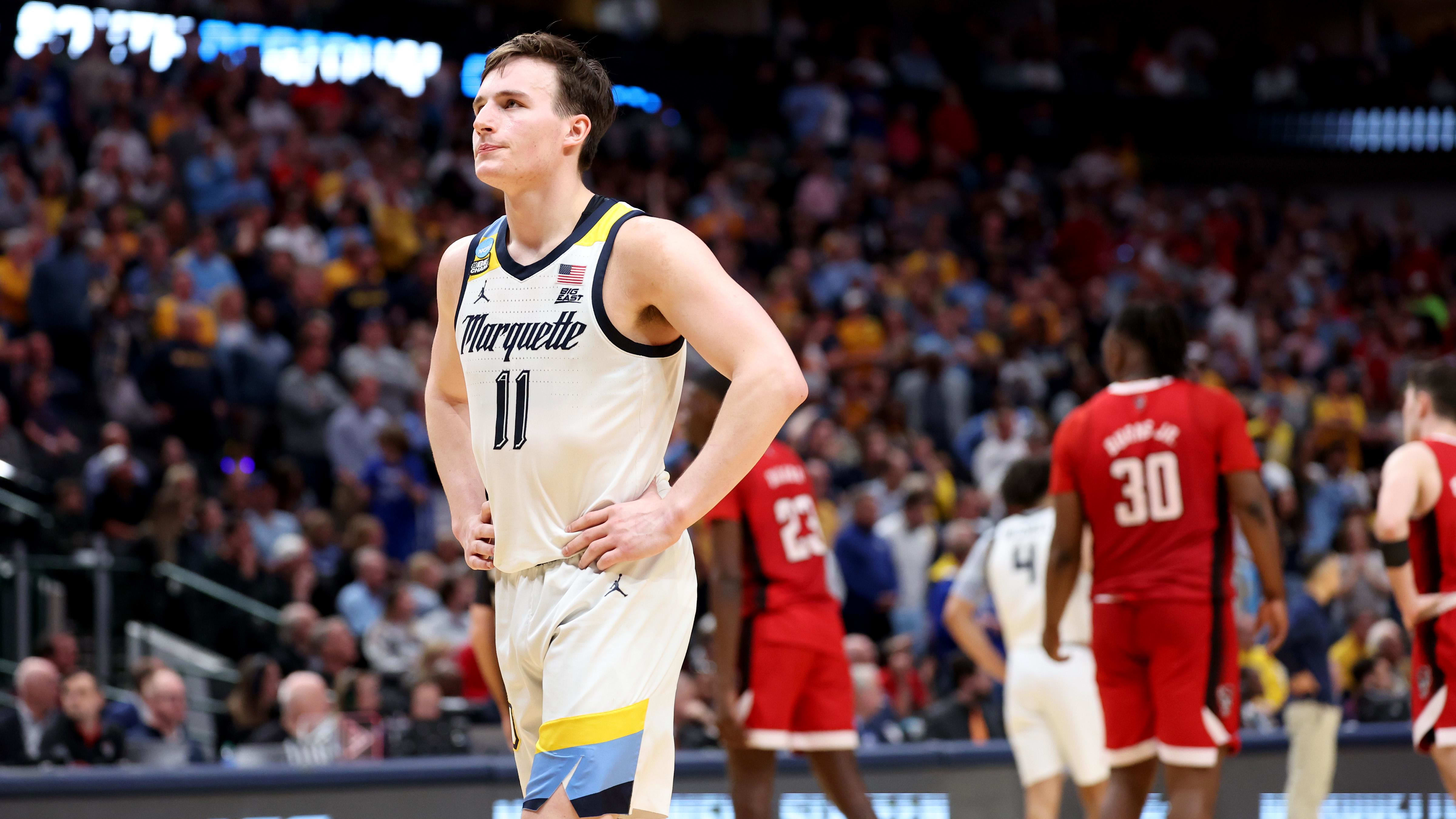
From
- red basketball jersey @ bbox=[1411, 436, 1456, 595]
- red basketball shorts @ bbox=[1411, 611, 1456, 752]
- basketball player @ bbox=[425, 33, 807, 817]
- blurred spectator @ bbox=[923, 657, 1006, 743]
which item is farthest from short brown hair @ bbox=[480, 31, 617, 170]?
blurred spectator @ bbox=[923, 657, 1006, 743]

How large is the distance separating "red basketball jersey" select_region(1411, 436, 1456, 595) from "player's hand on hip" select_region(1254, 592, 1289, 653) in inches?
24.5

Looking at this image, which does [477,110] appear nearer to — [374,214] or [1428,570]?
[1428,570]

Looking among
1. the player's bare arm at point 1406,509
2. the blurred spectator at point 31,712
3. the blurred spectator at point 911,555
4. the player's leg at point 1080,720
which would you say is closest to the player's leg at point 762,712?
the player's leg at point 1080,720

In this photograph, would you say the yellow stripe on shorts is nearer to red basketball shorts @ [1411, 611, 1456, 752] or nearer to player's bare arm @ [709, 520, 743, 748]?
player's bare arm @ [709, 520, 743, 748]

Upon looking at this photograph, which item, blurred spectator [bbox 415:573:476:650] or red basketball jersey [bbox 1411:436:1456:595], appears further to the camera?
blurred spectator [bbox 415:573:476:650]

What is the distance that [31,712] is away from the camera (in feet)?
26.5

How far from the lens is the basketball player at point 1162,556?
5625 millimetres

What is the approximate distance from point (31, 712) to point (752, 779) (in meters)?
4.04

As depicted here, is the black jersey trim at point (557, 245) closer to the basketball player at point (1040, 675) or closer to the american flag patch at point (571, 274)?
the american flag patch at point (571, 274)

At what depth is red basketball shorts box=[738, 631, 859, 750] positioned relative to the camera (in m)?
6.21

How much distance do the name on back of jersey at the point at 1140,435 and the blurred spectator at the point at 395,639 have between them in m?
5.42

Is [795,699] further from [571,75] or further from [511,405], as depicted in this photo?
[571,75]

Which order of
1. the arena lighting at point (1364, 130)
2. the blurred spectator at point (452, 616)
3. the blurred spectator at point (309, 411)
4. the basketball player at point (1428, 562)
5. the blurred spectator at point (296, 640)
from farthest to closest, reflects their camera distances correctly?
the arena lighting at point (1364, 130), the blurred spectator at point (309, 411), the blurred spectator at point (452, 616), the blurred spectator at point (296, 640), the basketball player at point (1428, 562)

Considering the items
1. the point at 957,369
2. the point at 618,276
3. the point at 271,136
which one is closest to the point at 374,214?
the point at 271,136
